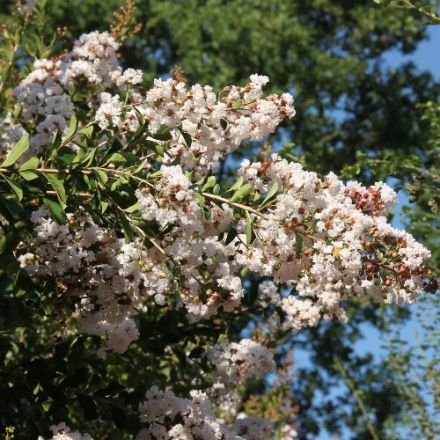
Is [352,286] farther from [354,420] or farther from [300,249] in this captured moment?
[354,420]

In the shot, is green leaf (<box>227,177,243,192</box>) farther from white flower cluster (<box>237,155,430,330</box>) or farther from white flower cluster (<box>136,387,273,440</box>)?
white flower cluster (<box>136,387,273,440</box>)

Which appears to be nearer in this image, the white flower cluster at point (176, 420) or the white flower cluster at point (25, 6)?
the white flower cluster at point (176, 420)

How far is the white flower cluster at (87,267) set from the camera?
10.6 ft

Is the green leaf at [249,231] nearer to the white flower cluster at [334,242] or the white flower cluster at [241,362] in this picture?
the white flower cluster at [334,242]

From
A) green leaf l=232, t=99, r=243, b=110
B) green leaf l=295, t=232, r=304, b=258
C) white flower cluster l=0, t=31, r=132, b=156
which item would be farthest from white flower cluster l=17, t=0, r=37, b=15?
green leaf l=295, t=232, r=304, b=258

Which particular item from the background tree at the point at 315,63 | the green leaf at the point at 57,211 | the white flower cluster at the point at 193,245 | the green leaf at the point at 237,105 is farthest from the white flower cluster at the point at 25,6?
the background tree at the point at 315,63

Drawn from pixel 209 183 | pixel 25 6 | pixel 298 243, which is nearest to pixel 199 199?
pixel 209 183

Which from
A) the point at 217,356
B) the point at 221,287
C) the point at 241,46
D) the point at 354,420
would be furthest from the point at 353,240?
the point at 241,46

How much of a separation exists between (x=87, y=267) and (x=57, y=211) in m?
0.46

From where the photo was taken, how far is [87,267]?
10.7ft

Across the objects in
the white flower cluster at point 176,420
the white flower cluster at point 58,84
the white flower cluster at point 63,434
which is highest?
the white flower cluster at point 58,84

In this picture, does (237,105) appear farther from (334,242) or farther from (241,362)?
(241,362)

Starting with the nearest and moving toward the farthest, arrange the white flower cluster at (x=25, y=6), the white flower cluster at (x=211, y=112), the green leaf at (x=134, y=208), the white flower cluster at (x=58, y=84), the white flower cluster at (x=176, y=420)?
the green leaf at (x=134, y=208) < the white flower cluster at (x=211, y=112) < the white flower cluster at (x=176, y=420) < the white flower cluster at (x=58, y=84) < the white flower cluster at (x=25, y=6)

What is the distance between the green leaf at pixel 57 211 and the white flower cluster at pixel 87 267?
13.2 inches
